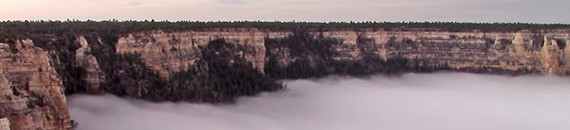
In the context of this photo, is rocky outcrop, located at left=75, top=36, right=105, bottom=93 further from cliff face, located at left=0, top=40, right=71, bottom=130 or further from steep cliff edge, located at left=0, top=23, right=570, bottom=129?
cliff face, located at left=0, top=40, right=71, bottom=130

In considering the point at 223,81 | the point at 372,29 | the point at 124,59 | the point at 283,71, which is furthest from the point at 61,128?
the point at 372,29

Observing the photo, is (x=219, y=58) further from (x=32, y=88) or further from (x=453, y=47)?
(x=32, y=88)

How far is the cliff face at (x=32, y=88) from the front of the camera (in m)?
41.1

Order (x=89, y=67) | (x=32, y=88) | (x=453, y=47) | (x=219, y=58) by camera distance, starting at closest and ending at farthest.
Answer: (x=32, y=88)
(x=89, y=67)
(x=219, y=58)
(x=453, y=47)

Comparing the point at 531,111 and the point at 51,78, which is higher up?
the point at 51,78

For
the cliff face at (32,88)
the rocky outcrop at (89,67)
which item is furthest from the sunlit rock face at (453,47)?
the cliff face at (32,88)

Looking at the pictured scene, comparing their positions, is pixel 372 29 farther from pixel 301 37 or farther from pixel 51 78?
pixel 51 78

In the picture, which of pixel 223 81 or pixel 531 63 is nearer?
pixel 223 81

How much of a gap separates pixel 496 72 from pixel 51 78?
75.2m

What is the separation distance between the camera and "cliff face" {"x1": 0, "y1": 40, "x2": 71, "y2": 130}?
4106 centimetres

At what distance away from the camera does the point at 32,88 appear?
44.8 meters

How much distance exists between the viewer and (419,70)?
110m

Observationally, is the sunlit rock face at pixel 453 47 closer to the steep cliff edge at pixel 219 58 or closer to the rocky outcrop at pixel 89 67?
the steep cliff edge at pixel 219 58

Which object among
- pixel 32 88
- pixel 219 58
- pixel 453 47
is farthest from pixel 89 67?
pixel 453 47
